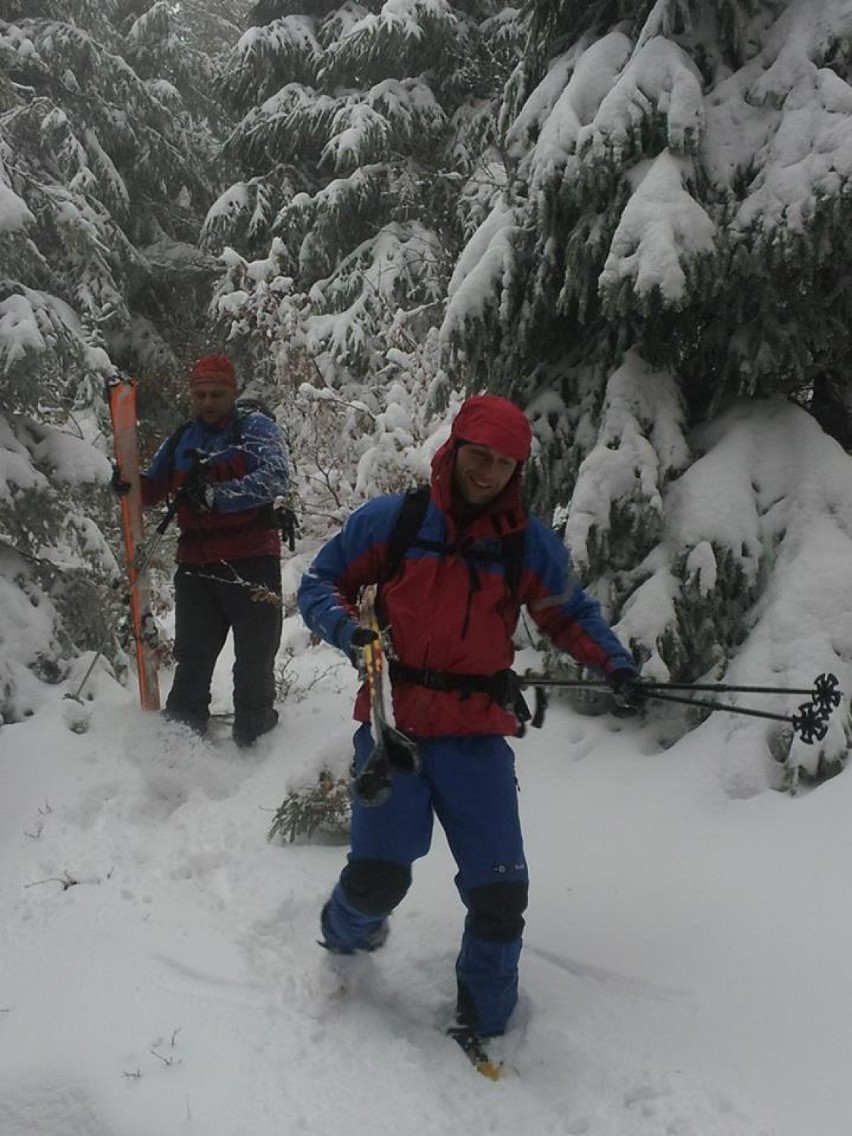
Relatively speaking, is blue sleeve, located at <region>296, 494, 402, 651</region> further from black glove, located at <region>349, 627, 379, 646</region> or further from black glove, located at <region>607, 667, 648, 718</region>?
black glove, located at <region>607, 667, 648, 718</region>

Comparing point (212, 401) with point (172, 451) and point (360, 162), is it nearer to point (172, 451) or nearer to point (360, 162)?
point (172, 451)

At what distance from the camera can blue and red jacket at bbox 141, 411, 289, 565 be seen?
5238 mm

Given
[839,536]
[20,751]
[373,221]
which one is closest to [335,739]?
[20,751]

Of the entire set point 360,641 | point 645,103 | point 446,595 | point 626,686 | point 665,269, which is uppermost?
point 645,103

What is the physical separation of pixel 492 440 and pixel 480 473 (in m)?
0.14

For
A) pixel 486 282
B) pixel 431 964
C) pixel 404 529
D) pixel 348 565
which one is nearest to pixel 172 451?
pixel 486 282

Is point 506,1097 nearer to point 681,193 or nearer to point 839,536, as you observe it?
point 839,536

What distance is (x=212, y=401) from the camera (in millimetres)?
5301

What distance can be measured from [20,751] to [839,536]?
4.57m

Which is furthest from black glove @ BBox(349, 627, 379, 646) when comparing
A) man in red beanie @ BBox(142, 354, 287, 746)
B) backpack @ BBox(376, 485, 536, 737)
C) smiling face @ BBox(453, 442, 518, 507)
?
man in red beanie @ BBox(142, 354, 287, 746)

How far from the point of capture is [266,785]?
5.27m

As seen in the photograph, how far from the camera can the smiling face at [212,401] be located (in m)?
5.25

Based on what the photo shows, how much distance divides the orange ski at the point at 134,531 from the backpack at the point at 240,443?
27cm

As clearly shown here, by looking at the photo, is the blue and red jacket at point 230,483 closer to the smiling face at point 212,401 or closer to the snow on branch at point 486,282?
the smiling face at point 212,401
